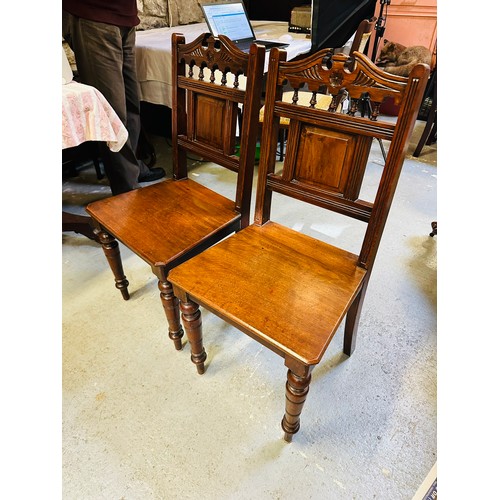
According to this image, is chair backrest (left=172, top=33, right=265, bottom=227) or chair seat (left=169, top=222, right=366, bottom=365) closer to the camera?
chair seat (left=169, top=222, right=366, bottom=365)

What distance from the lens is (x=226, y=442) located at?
100 cm

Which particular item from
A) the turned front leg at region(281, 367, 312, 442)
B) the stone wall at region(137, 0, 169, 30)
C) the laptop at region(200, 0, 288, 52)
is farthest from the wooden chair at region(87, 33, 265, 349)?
the stone wall at region(137, 0, 169, 30)

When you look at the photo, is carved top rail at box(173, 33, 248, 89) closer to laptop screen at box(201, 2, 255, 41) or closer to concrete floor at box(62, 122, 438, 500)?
concrete floor at box(62, 122, 438, 500)

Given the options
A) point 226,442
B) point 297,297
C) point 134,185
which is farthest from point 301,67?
point 134,185

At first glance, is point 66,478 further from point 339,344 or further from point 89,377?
point 339,344

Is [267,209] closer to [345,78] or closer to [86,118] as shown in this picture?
[345,78]

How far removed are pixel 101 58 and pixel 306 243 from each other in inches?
52.6

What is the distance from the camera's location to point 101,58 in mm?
1531

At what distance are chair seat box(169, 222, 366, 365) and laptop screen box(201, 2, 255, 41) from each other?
1775 mm

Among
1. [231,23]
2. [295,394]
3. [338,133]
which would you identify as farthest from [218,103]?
[231,23]

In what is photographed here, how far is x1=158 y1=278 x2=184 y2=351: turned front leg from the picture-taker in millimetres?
1032

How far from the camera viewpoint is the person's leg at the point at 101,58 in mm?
1462
